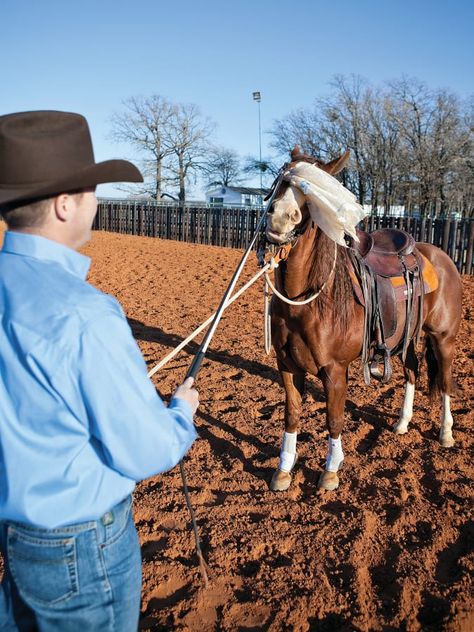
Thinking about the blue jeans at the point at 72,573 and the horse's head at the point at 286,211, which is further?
the horse's head at the point at 286,211

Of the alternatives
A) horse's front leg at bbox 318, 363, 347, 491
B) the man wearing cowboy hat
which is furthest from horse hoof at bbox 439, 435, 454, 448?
the man wearing cowboy hat

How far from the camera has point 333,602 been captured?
2.70m

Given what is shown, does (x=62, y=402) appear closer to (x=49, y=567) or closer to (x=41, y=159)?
(x=49, y=567)

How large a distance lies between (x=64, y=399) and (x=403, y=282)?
382cm

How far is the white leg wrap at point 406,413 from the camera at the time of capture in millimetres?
4820

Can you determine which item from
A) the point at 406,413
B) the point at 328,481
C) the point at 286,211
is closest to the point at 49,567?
the point at 286,211

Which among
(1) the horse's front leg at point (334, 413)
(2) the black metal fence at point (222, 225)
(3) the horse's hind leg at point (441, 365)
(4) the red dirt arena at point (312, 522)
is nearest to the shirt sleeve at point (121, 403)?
(4) the red dirt arena at point (312, 522)

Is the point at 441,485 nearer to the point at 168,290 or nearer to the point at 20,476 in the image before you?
the point at 20,476

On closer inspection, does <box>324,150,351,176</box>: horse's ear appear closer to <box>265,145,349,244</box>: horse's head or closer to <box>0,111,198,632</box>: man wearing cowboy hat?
<box>265,145,349,244</box>: horse's head

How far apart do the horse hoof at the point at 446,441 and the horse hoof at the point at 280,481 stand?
1659 millimetres

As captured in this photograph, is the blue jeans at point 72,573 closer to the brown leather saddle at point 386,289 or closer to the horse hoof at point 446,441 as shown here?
the brown leather saddle at point 386,289

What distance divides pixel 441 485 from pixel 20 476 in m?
3.52

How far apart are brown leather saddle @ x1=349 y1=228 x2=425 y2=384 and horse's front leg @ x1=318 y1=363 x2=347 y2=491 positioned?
43cm

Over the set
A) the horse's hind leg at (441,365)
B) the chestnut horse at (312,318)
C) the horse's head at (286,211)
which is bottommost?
the horse's hind leg at (441,365)
